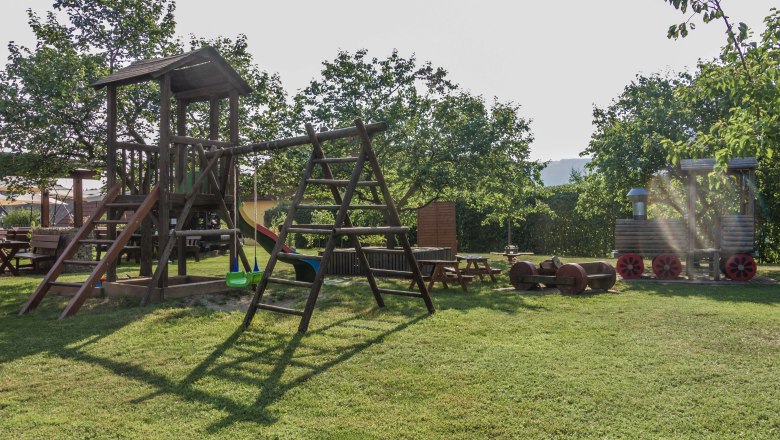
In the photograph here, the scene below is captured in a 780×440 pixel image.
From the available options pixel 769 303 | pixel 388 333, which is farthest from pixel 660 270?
pixel 388 333

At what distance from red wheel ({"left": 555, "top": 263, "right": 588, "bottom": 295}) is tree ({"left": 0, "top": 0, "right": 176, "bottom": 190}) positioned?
9.23 metres

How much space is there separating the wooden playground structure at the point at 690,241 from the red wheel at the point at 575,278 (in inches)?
139

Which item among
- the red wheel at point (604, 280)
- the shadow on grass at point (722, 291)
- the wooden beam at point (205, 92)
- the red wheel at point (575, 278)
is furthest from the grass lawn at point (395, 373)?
the wooden beam at point (205, 92)

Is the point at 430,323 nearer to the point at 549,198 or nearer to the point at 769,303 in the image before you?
the point at 769,303

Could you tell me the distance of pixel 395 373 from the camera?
4637 millimetres

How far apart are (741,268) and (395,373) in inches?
420

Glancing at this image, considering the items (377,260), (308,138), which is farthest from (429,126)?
(308,138)

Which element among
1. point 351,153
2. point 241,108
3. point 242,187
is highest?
point 241,108

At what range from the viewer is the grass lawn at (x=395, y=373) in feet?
11.7

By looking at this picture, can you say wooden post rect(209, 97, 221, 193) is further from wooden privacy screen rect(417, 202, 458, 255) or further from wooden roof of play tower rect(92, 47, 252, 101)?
wooden privacy screen rect(417, 202, 458, 255)

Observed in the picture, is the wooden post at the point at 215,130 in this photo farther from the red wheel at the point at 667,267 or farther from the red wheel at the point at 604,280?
the red wheel at the point at 667,267

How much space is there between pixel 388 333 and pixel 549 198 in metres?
16.9

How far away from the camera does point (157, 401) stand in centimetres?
401

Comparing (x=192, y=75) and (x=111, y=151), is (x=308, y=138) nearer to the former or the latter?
(x=192, y=75)
